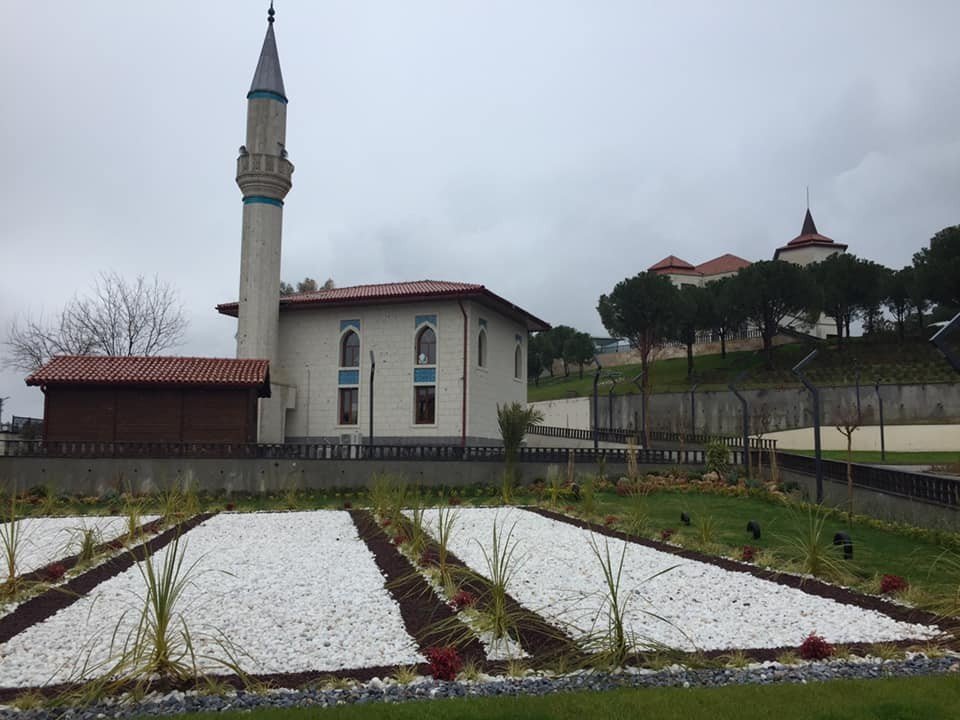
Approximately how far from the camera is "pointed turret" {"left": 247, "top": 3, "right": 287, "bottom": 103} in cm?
3019

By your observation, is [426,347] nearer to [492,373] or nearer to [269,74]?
[492,373]

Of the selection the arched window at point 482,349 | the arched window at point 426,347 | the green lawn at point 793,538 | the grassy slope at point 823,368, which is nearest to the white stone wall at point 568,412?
the grassy slope at point 823,368

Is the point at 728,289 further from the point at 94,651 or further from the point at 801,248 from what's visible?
the point at 94,651

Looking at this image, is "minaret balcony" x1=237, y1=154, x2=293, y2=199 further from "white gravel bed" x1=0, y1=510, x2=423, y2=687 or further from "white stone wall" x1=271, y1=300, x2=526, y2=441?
"white gravel bed" x1=0, y1=510, x2=423, y2=687

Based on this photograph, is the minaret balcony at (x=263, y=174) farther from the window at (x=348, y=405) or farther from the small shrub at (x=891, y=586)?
the small shrub at (x=891, y=586)

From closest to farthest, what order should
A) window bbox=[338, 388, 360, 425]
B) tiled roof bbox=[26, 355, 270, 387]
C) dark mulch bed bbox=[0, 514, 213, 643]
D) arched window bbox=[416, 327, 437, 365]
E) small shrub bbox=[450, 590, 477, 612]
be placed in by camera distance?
dark mulch bed bbox=[0, 514, 213, 643] → small shrub bbox=[450, 590, 477, 612] → tiled roof bbox=[26, 355, 270, 387] → arched window bbox=[416, 327, 437, 365] → window bbox=[338, 388, 360, 425]

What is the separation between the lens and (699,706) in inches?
188

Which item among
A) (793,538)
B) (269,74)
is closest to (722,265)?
(269,74)

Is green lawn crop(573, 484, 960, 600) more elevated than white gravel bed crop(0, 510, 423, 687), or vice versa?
green lawn crop(573, 484, 960, 600)

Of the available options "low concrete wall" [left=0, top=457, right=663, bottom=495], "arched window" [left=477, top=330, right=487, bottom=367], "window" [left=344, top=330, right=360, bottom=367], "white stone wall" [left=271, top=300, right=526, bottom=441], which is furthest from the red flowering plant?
"arched window" [left=477, top=330, right=487, bottom=367]

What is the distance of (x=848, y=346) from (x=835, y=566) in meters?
47.7

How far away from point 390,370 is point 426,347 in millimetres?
1799

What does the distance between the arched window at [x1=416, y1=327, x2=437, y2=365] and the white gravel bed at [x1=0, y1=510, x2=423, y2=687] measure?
1858cm

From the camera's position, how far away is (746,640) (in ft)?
21.4
